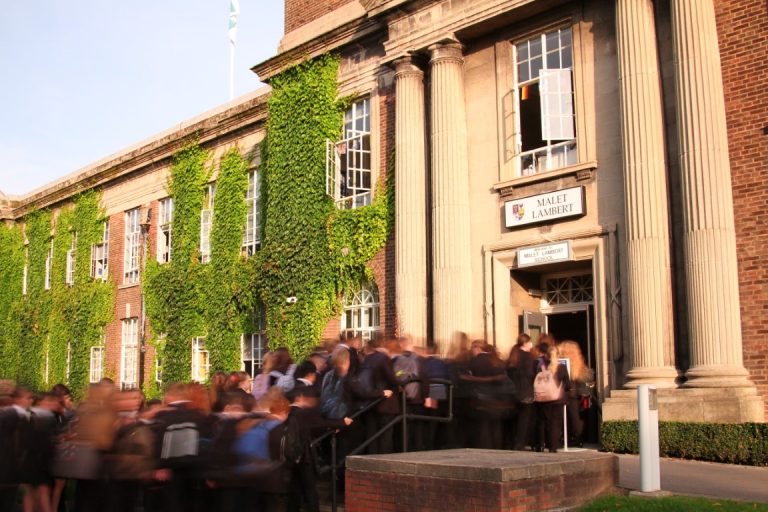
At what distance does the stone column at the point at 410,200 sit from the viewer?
711 inches

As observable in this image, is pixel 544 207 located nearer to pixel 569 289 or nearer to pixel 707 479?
pixel 569 289

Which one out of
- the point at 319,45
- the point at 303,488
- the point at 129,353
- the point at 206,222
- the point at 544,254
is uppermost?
the point at 319,45

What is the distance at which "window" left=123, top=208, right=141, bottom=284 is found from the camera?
30353 millimetres

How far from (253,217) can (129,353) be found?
861 centimetres

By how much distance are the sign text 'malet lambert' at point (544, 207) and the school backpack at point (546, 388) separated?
13.5ft

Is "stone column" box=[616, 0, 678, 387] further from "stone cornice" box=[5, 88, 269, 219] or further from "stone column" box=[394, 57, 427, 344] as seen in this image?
"stone cornice" box=[5, 88, 269, 219]

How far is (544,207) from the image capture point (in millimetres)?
16375

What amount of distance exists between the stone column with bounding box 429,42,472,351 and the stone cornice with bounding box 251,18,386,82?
95.9 inches

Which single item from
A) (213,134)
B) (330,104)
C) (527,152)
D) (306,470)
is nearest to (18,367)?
(213,134)

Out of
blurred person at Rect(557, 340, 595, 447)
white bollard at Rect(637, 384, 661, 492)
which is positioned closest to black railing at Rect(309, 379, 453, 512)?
white bollard at Rect(637, 384, 661, 492)

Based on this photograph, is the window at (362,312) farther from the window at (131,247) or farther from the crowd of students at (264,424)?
the window at (131,247)

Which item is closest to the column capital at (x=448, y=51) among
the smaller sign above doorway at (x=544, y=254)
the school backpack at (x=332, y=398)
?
the smaller sign above doorway at (x=544, y=254)

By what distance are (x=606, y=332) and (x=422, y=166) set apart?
582cm

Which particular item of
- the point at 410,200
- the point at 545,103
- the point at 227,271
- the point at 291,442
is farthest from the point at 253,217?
the point at 291,442
